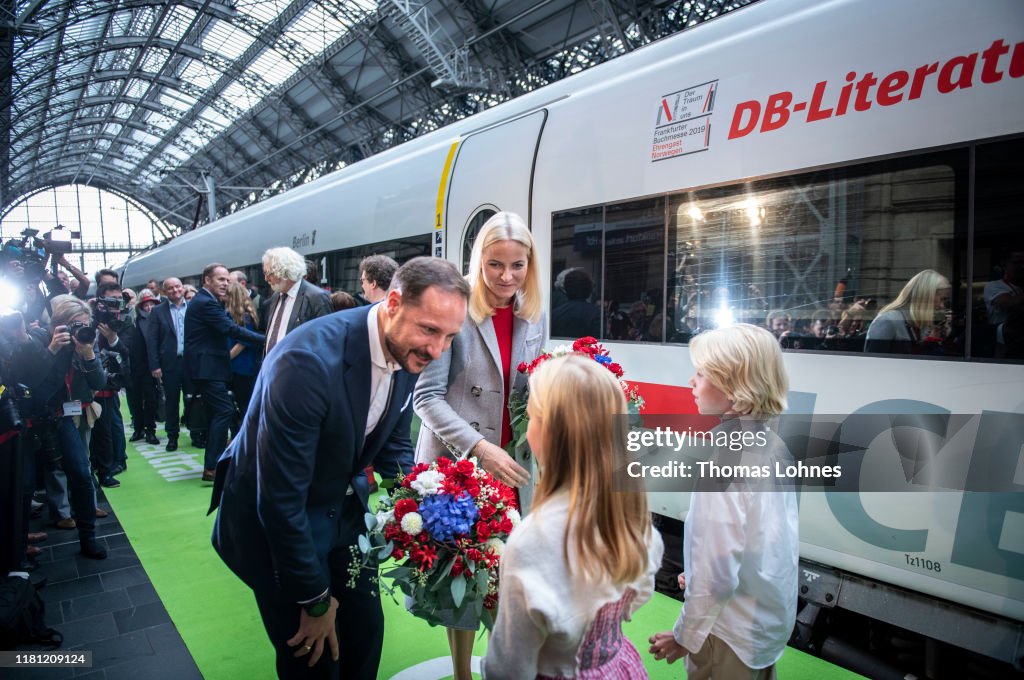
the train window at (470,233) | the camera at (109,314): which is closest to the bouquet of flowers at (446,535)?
the train window at (470,233)

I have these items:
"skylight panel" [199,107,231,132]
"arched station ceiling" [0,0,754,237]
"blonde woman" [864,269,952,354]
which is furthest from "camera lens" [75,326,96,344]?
"skylight panel" [199,107,231,132]

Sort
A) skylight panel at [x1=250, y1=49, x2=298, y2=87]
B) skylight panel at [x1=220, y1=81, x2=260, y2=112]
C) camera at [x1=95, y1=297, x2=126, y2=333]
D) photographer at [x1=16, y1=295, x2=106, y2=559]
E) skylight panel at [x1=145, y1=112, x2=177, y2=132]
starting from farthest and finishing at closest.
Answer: skylight panel at [x1=145, y1=112, x2=177, y2=132] < skylight panel at [x1=220, y1=81, x2=260, y2=112] < skylight panel at [x1=250, y1=49, x2=298, y2=87] < camera at [x1=95, y1=297, x2=126, y2=333] < photographer at [x1=16, y1=295, x2=106, y2=559]

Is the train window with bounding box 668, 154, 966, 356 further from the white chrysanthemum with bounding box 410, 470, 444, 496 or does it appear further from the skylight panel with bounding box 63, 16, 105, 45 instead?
the skylight panel with bounding box 63, 16, 105, 45

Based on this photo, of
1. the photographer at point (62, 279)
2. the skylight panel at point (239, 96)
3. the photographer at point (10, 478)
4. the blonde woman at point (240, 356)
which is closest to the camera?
the photographer at point (10, 478)

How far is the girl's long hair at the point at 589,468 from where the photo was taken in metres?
1.33

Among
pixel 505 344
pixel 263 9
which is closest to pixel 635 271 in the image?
pixel 505 344

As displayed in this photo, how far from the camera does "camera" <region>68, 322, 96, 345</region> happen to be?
15.2 feet

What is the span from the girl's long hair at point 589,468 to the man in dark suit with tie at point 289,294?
418cm

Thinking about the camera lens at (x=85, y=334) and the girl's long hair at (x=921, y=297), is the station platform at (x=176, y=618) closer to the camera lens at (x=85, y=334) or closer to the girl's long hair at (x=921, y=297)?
the camera lens at (x=85, y=334)

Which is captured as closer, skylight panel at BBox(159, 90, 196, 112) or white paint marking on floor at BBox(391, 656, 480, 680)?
white paint marking on floor at BBox(391, 656, 480, 680)

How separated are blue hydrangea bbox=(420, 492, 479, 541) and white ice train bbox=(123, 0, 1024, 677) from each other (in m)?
1.88

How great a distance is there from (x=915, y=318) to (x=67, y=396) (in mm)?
5227

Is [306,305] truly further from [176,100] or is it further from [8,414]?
[176,100]

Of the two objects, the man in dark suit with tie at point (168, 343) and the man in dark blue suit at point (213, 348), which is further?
the man in dark suit with tie at point (168, 343)
